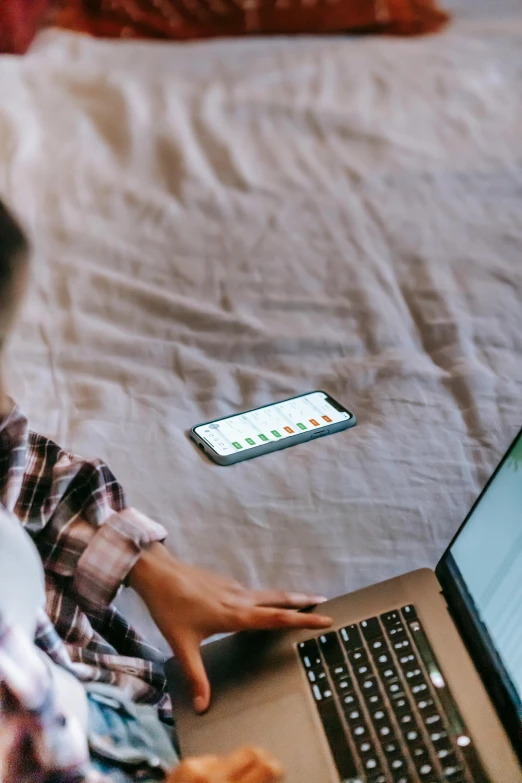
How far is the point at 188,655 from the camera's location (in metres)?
0.58

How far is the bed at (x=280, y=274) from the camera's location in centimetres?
74

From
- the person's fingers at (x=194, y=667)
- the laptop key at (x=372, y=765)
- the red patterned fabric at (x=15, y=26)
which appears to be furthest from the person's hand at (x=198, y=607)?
the red patterned fabric at (x=15, y=26)

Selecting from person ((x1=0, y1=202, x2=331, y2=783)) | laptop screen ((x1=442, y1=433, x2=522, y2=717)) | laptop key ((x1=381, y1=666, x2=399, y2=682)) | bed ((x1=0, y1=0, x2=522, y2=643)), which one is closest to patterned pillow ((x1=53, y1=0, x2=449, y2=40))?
bed ((x1=0, y1=0, x2=522, y2=643))

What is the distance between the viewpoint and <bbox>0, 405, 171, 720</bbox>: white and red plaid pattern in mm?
Result: 615

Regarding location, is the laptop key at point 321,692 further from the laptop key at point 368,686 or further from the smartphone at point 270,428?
the smartphone at point 270,428

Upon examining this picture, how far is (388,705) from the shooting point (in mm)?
519

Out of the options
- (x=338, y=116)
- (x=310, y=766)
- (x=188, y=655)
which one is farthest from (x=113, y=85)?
(x=310, y=766)

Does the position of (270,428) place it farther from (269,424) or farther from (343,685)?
(343,685)

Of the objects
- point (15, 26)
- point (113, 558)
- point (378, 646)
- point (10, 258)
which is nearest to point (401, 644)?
point (378, 646)

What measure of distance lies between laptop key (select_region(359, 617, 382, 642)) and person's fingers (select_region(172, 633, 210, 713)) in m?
0.12

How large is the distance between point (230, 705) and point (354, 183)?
0.85 meters

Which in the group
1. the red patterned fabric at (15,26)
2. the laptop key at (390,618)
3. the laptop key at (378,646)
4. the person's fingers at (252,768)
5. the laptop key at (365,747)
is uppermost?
the red patterned fabric at (15,26)

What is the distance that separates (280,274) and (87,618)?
21.3 inches

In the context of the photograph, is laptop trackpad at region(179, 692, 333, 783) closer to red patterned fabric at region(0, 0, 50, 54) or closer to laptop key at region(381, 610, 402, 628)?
laptop key at region(381, 610, 402, 628)
